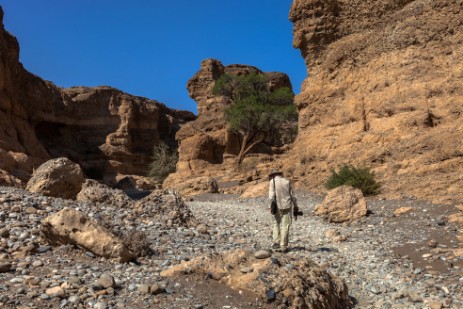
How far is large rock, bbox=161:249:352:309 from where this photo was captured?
14.9 feet

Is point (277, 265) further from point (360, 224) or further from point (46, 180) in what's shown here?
point (46, 180)

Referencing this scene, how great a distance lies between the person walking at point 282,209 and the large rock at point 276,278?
7.75 ft

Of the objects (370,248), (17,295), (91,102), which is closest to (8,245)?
(17,295)

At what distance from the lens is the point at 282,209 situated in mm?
7840

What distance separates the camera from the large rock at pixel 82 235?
5699 mm

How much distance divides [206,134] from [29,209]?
27778 mm

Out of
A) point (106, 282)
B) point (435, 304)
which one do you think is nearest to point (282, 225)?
point (435, 304)

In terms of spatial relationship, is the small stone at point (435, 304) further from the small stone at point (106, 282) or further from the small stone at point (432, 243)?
the small stone at point (106, 282)

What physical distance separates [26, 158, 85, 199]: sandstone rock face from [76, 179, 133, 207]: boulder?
1597mm

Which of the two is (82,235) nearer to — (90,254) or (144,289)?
(90,254)

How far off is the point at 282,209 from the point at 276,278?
10.4 feet

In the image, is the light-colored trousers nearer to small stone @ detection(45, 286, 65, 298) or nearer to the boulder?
the boulder

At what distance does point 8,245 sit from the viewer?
5.79 metres

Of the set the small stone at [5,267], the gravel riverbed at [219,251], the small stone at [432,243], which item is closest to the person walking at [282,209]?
the gravel riverbed at [219,251]
